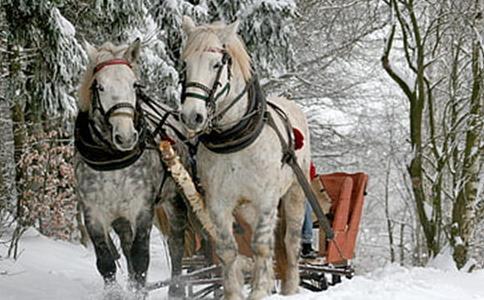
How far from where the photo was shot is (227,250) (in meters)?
5.14

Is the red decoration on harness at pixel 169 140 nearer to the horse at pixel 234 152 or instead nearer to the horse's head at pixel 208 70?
the horse at pixel 234 152

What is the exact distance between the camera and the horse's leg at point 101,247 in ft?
17.8

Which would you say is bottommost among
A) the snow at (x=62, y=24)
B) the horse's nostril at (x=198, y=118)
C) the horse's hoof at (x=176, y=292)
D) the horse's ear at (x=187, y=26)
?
the horse's hoof at (x=176, y=292)

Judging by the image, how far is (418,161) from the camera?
8.98 meters

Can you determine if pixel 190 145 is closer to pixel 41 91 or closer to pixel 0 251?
pixel 41 91

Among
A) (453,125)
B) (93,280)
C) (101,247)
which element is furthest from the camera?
(453,125)

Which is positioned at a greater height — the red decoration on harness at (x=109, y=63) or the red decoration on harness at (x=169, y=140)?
the red decoration on harness at (x=109, y=63)

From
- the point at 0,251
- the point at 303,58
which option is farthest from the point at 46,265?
the point at 303,58

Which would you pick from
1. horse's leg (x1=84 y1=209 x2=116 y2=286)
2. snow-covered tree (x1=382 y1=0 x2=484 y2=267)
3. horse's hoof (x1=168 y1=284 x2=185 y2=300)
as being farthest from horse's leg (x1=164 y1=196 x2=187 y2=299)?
snow-covered tree (x1=382 y1=0 x2=484 y2=267)

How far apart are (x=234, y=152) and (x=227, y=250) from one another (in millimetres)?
683

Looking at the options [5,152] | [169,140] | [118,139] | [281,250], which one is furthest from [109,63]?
[5,152]

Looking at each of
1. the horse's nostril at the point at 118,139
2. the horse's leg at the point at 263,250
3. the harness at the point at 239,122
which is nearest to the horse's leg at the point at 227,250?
the horse's leg at the point at 263,250

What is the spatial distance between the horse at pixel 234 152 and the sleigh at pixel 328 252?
96 centimetres

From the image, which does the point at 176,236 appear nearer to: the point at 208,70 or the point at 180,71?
the point at 180,71
